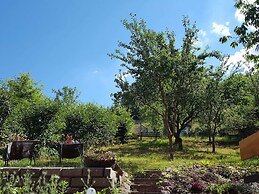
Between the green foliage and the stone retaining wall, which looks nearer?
the green foliage

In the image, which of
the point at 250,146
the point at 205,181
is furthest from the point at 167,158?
the point at 250,146

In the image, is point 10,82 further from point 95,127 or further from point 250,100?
point 250,100

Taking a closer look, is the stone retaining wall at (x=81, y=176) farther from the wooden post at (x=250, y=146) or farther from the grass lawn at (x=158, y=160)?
the wooden post at (x=250, y=146)

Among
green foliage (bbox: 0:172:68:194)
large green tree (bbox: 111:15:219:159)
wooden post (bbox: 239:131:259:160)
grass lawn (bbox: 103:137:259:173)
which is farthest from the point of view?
large green tree (bbox: 111:15:219:159)

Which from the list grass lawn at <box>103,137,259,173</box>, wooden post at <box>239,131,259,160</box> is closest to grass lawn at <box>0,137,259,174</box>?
grass lawn at <box>103,137,259,173</box>

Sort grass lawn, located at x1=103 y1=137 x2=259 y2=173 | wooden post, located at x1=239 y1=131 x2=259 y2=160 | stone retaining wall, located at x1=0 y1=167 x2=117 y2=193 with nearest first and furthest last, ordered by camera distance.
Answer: wooden post, located at x1=239 y1=131 x2=259 y2=160 < stone retaining wall, located at x1=0 y1=167 x2=117 y2=193 < grass lawn, located at x1=103 y1=137 x2=259 y2=173

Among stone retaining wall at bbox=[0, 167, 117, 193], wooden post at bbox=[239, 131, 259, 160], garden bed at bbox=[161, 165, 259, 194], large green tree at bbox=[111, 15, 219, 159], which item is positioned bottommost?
garden bed at bbox=[161, 165, 259, 194]

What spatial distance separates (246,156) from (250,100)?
89.7ft

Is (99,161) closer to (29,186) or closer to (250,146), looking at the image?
(29,186)

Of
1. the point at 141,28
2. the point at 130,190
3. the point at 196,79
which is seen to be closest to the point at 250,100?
the point at 196,79

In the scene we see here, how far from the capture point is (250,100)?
1088 inches

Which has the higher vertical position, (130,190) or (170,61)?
(170,61)

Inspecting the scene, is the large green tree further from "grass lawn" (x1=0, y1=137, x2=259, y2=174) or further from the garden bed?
the garden bed

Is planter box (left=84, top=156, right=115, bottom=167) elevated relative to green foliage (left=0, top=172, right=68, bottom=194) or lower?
elevated
